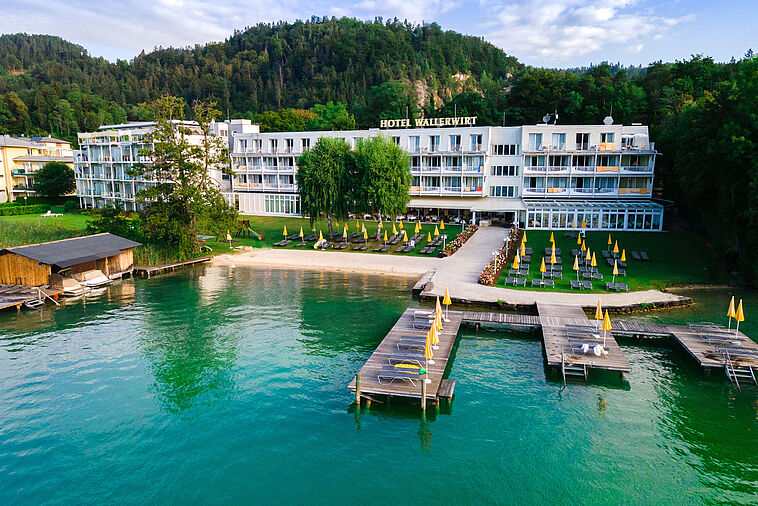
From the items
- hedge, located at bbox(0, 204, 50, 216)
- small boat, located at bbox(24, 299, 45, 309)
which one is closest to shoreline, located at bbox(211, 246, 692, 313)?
small boat, located at bbox(24, 299, 45, 309)

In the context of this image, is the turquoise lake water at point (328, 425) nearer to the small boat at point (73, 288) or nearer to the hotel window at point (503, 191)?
the small boat at point (73, 288)

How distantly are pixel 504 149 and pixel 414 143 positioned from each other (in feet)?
36.7

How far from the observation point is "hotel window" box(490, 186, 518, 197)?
59.7 metres

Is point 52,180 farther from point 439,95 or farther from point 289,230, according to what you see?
point 439,95

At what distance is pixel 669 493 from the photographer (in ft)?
47.9

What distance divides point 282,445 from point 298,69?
17903 centimetres

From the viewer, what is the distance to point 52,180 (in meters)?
84.1

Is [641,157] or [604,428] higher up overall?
[641,157]

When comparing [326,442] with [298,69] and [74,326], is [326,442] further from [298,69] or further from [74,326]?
[298,69]

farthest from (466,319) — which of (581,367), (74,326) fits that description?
(74,326)

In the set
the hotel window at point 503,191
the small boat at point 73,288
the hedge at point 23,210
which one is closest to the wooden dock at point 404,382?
the small boat at point 73,288

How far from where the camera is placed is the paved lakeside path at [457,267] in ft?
103

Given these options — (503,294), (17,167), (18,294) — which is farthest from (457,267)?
(17,167)

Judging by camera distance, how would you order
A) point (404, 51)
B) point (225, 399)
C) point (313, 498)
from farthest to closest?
point (404, 51)
point (225, 399)
point (313, 498)
